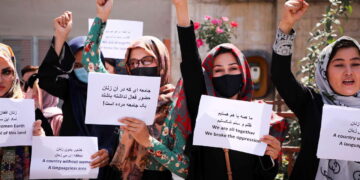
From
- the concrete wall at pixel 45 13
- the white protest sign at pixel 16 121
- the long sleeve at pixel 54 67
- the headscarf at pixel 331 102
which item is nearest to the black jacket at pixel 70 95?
the long sleeve at pixel 54 67

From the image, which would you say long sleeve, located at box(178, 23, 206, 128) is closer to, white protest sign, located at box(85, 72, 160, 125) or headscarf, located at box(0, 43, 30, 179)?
white protest sign, located at box(85, 72, 160, 125)

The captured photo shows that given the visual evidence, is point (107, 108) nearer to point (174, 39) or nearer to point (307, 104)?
point (307, 104)

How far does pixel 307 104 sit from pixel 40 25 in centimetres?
675

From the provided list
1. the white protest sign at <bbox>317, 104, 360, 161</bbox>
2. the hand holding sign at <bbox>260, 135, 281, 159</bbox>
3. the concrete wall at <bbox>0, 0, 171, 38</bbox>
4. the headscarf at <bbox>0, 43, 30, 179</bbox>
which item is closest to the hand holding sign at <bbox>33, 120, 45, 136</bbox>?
the headscarf at <bbox>0, 43, 30, 179</bbox>

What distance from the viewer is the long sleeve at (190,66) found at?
2235 millimetres

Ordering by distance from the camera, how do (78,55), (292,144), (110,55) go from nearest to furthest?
(78,55) → (110,55) → (292,144)

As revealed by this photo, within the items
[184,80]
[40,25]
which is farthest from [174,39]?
[184,80]

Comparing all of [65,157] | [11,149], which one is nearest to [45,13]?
[11,149]

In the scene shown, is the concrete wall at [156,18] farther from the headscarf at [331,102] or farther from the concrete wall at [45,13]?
the headscarf at [331,102]

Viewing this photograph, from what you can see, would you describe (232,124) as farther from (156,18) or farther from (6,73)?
(156,18)

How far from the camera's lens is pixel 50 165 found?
94.0 inches

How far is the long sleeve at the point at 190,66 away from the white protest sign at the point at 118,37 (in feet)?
4.60

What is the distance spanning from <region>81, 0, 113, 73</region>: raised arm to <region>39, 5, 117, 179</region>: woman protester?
1cm

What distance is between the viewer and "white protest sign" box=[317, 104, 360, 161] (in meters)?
2.02
